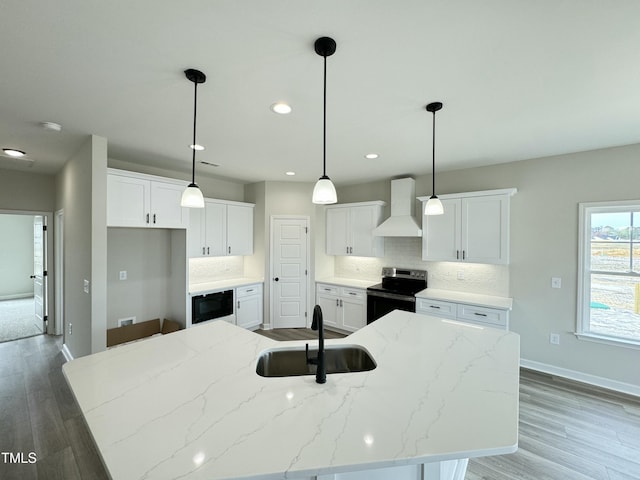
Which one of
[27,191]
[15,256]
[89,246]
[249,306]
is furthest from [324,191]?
[15,256]

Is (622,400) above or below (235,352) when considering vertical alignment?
below

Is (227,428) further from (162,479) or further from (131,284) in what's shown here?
(131,284)

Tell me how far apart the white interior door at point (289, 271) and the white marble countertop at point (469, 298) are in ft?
6.95

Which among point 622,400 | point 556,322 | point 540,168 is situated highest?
point 540,168

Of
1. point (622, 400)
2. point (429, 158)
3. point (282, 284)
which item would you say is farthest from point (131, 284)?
point (622, 400)

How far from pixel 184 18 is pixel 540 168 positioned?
411cm

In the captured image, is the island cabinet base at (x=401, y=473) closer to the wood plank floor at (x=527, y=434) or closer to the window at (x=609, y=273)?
the wood plank floor at (x=527, y=434)

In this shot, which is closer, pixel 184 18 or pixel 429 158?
pixel 184 18

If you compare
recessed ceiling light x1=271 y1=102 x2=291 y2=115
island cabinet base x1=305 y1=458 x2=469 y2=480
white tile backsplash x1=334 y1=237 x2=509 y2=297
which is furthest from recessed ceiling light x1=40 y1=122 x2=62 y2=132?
white tile backsplash x1=334 y1=237 x2=509 y2=297

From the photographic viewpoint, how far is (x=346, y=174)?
441 cm

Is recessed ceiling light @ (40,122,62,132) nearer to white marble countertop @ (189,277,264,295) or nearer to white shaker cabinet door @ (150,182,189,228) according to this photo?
white shaker cabinet door @ (150,182,189,228)

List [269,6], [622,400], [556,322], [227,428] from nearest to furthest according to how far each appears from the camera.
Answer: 1. [227,428]
2. [269,6]
3. [622,400]
4. [556,322]

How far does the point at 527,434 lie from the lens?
2309mm

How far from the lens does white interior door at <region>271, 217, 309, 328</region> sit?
4.89 meters
